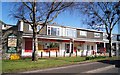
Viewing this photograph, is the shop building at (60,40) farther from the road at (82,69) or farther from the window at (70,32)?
the road at (82,69)

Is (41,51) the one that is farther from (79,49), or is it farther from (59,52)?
(79,49)

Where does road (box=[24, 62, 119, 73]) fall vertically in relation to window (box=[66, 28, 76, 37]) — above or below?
below

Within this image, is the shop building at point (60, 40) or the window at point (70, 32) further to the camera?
the window at point (70, 32)

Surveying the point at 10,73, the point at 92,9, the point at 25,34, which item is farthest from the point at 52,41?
the point at 10,73

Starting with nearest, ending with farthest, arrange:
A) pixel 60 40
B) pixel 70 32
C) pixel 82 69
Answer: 1. pixel 82 69
2. pixel 60 40
3. pixel 70 32

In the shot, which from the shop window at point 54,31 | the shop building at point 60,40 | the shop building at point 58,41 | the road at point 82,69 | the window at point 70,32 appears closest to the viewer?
the road at point 82,69

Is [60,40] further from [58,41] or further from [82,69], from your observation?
[82,69]

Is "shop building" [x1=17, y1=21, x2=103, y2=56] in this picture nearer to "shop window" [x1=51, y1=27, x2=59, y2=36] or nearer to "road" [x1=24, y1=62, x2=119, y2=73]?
"shop window" [x1=51, y1=27, x2=59, y2=36]

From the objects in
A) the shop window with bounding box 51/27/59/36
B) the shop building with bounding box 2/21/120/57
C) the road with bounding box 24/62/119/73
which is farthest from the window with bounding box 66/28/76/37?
the road with bounding box 24/62/119/73

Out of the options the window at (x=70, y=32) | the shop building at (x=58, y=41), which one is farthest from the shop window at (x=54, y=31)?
the window at (x=70, y=32)

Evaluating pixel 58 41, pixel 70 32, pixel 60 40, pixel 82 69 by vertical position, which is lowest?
pixel 82 69

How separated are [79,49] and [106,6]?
37.0 ft

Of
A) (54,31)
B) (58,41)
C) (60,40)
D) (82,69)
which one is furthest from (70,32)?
(82,69)

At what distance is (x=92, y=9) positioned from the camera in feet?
133
